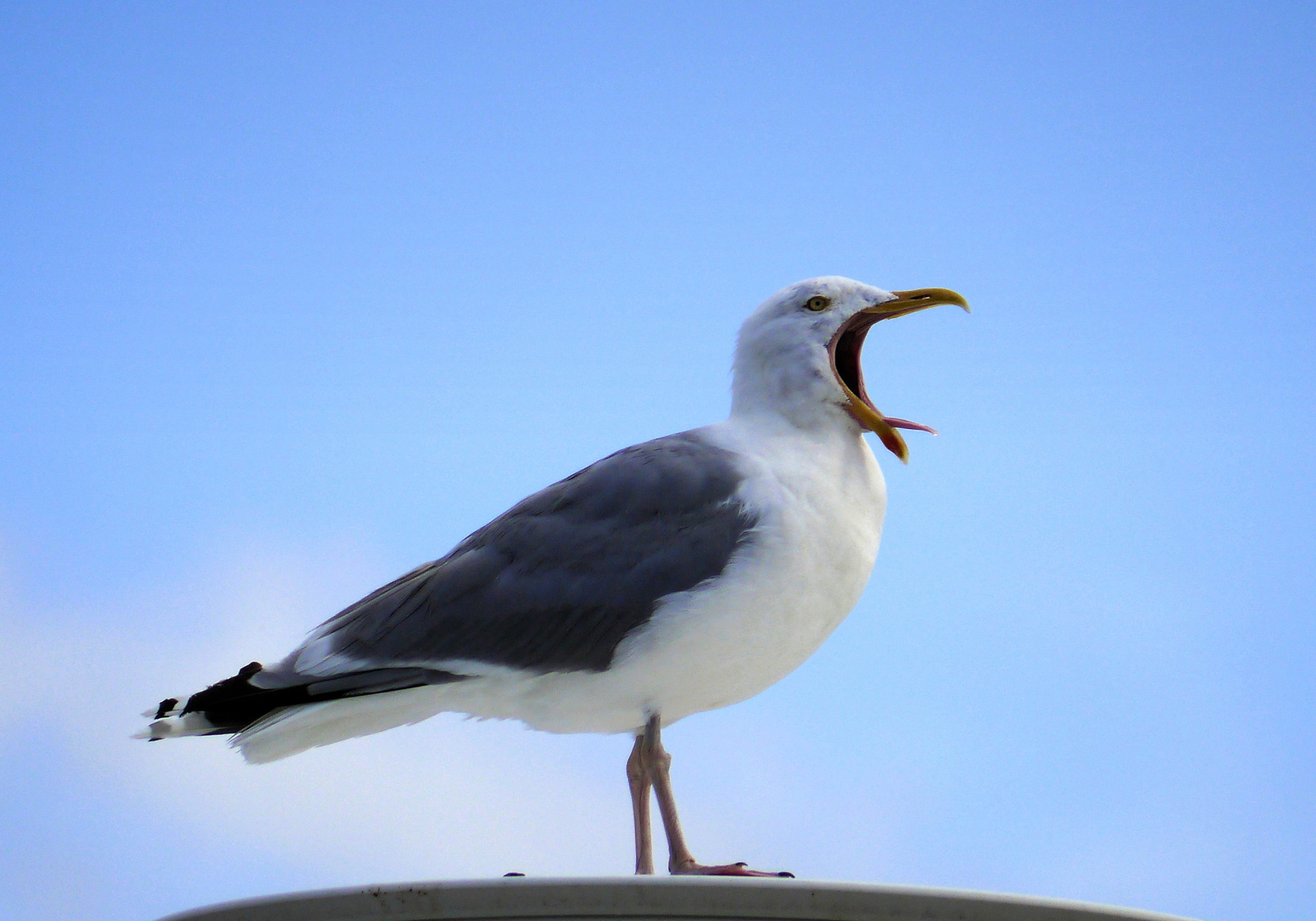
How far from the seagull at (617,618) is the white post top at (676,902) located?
3.65 ft

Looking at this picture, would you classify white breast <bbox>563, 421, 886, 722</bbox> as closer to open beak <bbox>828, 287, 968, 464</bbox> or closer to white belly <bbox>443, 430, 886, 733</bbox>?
white belly <bbox>443, 430, 886, 733</bbox>

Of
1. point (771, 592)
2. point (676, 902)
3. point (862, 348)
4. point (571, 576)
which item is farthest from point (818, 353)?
point (676, 902)

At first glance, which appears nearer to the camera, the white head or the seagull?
the seagull

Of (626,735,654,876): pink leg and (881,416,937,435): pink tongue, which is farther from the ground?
(881,416,937,435): pink tongue

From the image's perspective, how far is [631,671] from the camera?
384cm

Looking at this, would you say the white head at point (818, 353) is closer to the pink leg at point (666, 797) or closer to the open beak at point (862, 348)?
the open beak at point (862, 348)

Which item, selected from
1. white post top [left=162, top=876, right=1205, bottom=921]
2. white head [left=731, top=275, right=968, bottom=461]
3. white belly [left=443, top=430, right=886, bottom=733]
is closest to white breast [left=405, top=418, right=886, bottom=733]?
white belly [left=443, top=430, right=886, bottom=733]

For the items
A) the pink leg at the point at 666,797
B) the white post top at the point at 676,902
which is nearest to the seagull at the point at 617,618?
the pink leg at the point at 666,797

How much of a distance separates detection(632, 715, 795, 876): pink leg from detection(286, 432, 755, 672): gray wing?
1.10 feet

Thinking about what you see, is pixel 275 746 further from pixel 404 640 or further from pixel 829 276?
pixel 829 276

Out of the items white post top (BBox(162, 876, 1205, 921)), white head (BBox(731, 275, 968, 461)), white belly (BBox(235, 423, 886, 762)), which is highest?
white head (BBox(731, 275, 968, 461))

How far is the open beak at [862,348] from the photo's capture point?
14.5 ft

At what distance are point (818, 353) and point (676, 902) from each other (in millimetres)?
2360

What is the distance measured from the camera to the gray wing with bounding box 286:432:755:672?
Answer: 390 cm
